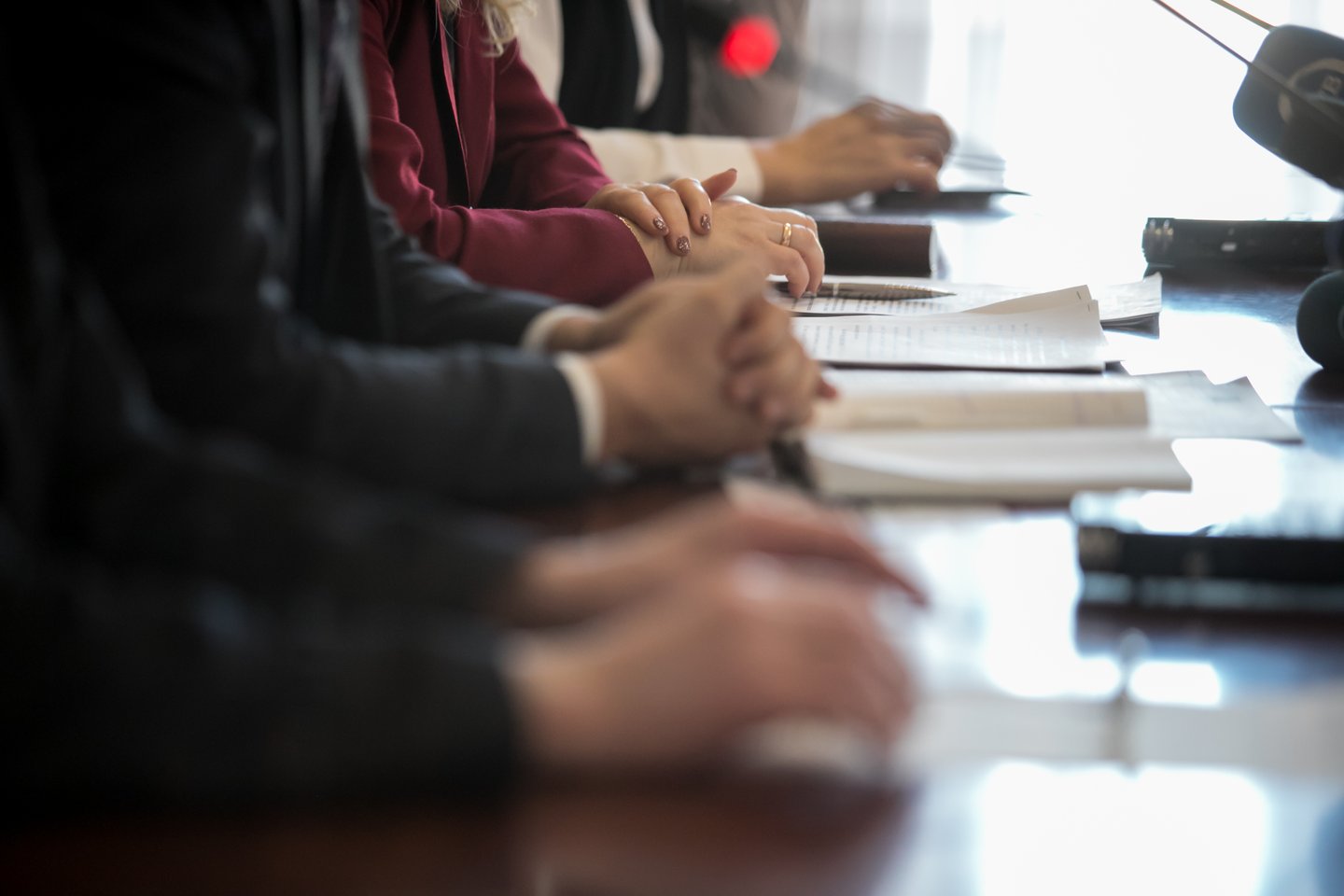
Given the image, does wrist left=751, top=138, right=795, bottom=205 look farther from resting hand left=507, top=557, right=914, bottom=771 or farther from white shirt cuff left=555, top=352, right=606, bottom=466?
resting hand left=507, top=557, right=914, bottom=771

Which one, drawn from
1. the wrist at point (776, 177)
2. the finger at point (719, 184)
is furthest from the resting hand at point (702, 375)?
the wrist at point (776, 177)

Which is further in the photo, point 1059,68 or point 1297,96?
point 1059,68

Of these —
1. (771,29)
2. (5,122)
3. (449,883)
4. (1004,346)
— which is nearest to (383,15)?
(1004,346)

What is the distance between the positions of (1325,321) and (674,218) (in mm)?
524

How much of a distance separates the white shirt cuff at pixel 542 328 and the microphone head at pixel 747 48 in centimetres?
155

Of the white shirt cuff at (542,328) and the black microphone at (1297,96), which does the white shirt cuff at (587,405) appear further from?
the black microphone at (1297,96)

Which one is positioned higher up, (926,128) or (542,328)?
(542,328)

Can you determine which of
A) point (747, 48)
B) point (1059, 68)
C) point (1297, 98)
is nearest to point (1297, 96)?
point (1297, 98)

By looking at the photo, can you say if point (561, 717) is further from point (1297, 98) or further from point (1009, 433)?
point (1297, 98)

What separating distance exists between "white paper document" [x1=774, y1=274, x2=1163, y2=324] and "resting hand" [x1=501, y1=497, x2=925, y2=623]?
0.63 meters

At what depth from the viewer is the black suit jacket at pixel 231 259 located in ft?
1.88

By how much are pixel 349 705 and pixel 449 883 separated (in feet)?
0.22

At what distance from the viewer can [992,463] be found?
2.32 feet

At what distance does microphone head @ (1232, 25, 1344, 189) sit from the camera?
1.18 meters
